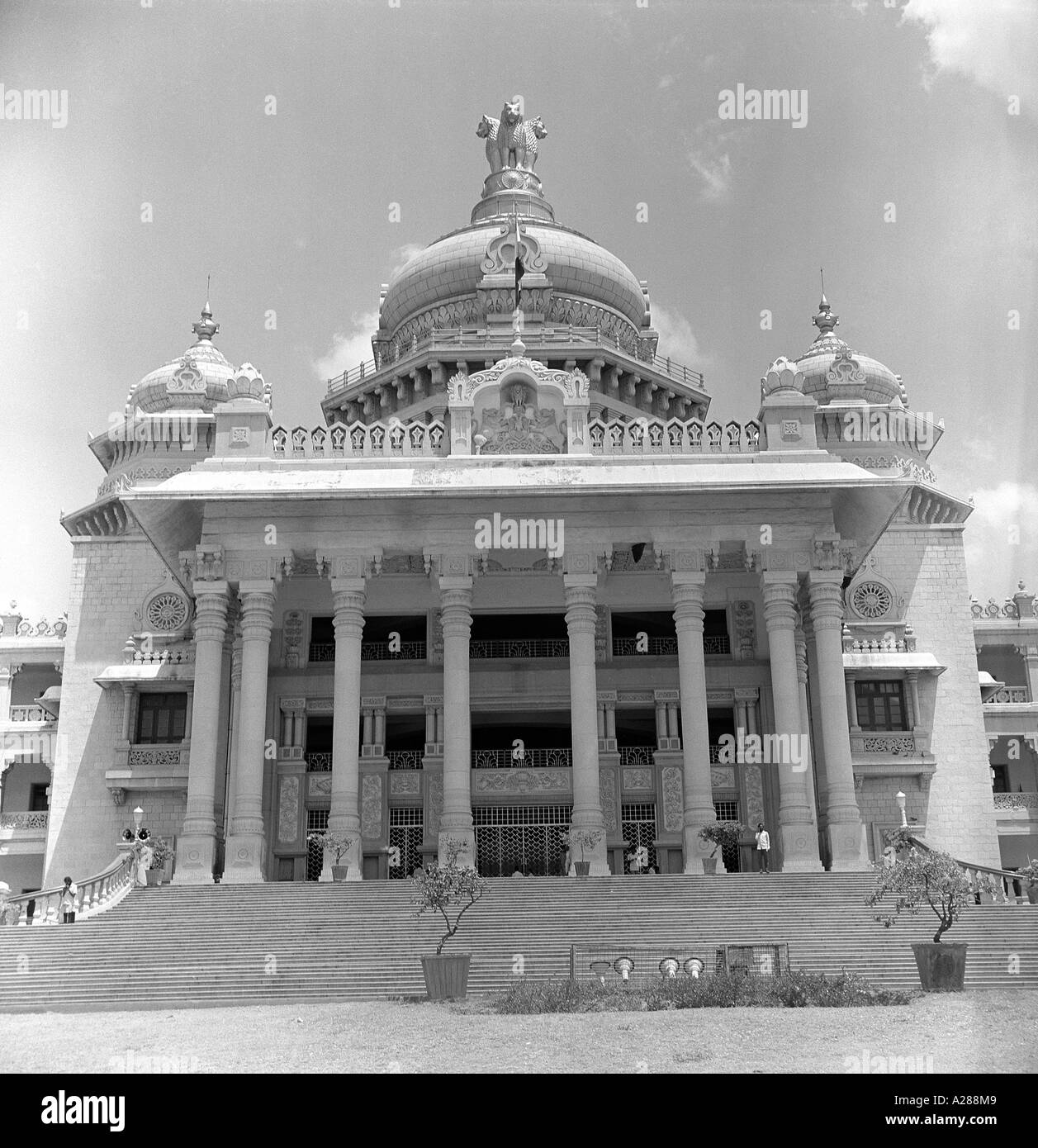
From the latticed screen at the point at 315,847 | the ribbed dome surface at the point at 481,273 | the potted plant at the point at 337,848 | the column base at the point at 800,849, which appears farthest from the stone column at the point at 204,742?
the ribbed dome surface at the point at 481,273

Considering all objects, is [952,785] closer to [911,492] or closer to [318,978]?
[911,492]

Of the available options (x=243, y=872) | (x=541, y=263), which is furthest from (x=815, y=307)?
(x=243, y=872)

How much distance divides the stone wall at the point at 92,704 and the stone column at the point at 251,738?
38.0 ft

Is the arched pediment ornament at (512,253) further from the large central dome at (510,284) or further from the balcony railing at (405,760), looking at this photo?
the balcony railing at (405,760)

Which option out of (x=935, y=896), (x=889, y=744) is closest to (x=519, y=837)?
(x=889, y=744)

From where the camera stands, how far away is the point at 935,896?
2352cm

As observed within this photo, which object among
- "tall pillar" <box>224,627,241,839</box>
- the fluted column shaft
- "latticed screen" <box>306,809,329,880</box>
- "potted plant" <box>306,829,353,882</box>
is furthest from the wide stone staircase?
"latticed screen" <box>306,809,329,880</box>

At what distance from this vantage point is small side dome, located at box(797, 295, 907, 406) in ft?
169

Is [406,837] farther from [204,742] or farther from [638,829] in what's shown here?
[204,742]

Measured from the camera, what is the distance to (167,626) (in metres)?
48.5

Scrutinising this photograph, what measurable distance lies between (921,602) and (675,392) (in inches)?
510

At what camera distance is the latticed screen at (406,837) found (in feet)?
132

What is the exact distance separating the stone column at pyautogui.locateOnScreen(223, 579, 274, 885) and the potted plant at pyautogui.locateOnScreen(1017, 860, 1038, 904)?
1884 centimetres

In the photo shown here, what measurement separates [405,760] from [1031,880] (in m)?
20.0
